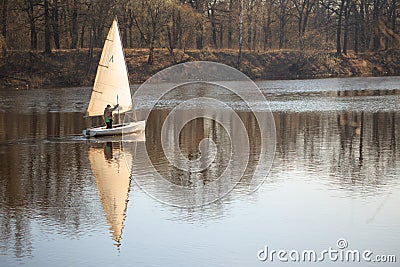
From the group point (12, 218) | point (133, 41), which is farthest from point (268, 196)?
point (133, 41)

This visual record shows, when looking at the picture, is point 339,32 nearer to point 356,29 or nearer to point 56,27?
point 356,29

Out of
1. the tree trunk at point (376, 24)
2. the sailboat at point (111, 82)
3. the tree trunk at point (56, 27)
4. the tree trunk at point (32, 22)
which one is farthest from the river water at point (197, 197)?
the tree trunk at point (376, 24)

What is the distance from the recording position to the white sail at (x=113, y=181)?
15.9 metres

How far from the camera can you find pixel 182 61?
72.3 metres

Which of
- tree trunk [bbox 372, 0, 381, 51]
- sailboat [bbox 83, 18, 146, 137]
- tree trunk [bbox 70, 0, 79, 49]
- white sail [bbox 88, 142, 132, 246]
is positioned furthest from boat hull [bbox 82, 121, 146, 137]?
tree trunk [bbox 372, 0, 381, 51]

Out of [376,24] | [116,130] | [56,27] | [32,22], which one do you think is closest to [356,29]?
[376,24]

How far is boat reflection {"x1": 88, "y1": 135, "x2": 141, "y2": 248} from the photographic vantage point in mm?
15898

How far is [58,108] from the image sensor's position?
132 ft

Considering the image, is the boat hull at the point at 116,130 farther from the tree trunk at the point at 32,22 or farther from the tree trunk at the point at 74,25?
the tree trunk at the point at 74,25

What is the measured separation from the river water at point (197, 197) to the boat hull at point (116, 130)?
1.41ft

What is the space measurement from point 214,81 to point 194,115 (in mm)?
31466

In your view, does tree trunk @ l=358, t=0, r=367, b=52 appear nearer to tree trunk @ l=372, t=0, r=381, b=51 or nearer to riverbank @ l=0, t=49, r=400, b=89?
tree trunk @ l=372, t=0, r=381, b=51

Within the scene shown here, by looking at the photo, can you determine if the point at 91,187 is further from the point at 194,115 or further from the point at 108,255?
the point at 194,115

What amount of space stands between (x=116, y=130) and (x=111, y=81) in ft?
13.2
